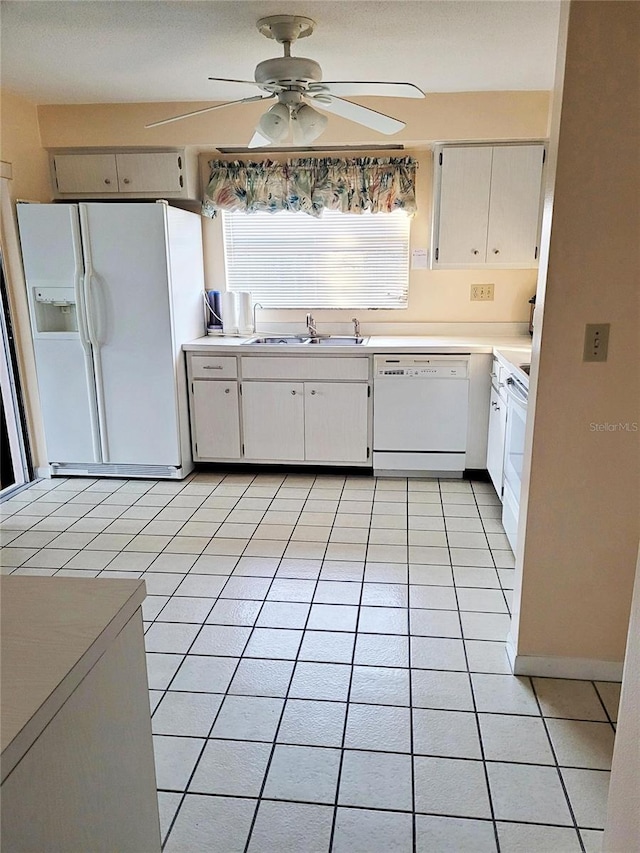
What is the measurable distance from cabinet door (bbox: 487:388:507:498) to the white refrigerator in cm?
202

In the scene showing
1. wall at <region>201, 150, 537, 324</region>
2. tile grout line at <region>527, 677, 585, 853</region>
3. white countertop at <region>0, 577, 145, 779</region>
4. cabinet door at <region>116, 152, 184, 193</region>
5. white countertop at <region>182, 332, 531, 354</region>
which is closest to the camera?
white countertop at <region>0, 577, 145, 779</region>

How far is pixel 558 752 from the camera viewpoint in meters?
1.79

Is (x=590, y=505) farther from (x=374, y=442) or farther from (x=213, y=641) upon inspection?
(x=374, y=442)

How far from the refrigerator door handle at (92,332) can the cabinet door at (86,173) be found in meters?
0.43

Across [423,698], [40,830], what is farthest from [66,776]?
[423,698]

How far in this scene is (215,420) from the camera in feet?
13.8

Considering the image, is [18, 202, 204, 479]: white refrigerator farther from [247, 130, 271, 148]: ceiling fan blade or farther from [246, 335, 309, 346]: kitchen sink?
[247, 130, 271, 148]: ceiling fan blade

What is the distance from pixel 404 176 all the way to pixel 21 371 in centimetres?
288

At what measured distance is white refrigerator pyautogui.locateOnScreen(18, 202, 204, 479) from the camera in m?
3.77

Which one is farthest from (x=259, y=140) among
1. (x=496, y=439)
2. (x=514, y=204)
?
(x=496, y=439)

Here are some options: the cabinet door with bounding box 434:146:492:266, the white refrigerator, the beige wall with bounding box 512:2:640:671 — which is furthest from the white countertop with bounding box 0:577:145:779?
the cabinet door with bounding box 434:146:492:266

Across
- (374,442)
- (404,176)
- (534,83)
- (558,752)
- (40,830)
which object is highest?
(534,83)

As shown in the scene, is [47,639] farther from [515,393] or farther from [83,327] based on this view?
[83,327]

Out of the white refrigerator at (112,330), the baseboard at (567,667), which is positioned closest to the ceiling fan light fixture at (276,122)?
the white refrigerator at (112,330)
